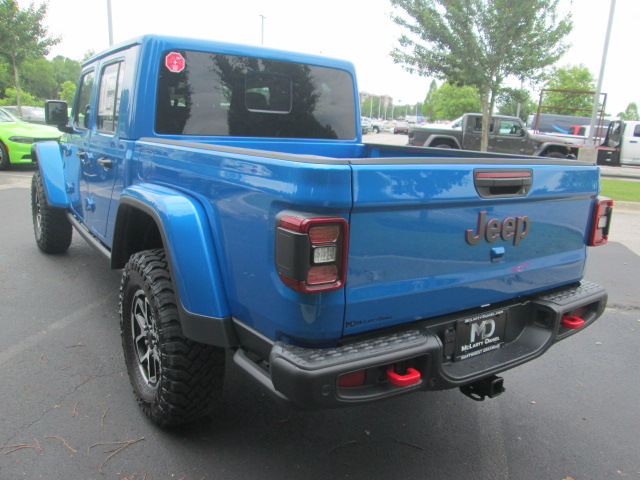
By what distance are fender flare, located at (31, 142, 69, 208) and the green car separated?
808cm

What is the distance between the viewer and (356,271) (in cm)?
190

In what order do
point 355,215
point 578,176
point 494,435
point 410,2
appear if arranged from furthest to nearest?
point 410,2
point 494,435
point 578,176
point 355,215

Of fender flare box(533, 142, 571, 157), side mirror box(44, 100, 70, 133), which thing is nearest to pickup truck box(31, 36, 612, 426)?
side mirror box(44, 100, 70, 133)

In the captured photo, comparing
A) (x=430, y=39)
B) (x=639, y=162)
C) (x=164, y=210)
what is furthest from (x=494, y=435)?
(x=639, y=162)

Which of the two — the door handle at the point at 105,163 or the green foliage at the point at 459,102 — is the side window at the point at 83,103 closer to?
the door handle at the point at 105,163

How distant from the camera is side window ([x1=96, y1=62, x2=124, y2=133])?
3445mm

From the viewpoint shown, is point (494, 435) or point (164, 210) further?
point (494, 435)

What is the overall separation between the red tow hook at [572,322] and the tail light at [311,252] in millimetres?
1429

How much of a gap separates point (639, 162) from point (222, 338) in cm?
2193

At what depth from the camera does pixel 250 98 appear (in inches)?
139

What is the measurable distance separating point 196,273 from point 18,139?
12566 millimetres

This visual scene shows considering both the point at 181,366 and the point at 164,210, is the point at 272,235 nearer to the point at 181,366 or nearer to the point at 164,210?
the point at 164,210

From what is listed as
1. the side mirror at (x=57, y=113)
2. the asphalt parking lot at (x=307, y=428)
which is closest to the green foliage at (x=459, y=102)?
the side mirror at (x=57, y=113)

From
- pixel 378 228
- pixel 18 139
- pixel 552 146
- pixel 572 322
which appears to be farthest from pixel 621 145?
pixel 378 228
